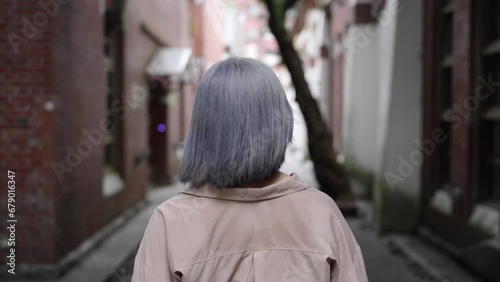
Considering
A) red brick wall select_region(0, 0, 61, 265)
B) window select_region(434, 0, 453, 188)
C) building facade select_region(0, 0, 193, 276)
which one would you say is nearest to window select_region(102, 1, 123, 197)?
building facade select_region(0, 0, 193, 276)

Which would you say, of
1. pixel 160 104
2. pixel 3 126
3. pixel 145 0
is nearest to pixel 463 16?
pixel 3 126

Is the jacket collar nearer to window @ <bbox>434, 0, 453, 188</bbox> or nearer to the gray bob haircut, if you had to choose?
the gray bob haircut

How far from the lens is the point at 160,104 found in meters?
14.5

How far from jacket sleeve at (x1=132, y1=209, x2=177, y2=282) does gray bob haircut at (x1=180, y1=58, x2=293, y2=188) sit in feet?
0.53

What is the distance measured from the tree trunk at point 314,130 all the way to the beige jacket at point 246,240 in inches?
291

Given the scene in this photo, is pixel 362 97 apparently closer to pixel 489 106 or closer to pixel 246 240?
pixel 489 106

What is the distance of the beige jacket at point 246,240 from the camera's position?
4.88 ft

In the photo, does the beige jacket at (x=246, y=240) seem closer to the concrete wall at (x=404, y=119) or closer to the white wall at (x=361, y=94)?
the concrete wall at (x=404, y=119)

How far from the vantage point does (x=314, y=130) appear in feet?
32.0

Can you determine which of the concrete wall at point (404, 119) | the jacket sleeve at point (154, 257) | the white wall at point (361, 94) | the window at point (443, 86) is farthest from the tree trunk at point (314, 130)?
the jacket sleeve at point (154, 257)

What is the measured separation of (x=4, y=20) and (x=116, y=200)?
4016mm

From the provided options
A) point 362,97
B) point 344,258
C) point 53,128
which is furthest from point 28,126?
point 362,97

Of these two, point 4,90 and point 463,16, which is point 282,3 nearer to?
point 463,16

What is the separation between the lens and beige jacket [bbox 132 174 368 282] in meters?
1.49
